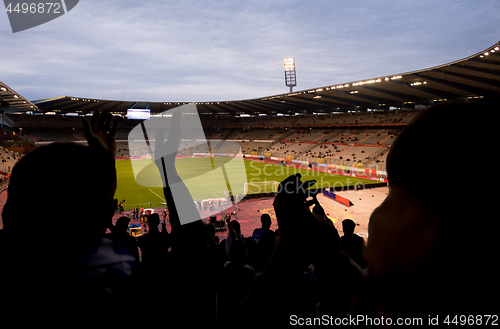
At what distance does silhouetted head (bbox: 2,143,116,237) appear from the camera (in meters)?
1.11

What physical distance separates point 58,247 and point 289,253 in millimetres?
1049

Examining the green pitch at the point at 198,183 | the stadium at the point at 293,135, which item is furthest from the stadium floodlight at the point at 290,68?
the green pitch at the point at 198,183

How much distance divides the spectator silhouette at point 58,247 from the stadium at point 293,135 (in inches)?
49.3

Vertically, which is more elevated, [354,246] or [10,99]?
[10,99]

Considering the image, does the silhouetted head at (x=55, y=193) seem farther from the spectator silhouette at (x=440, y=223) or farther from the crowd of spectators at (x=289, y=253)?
the spectator silhouette at (x=440, y=223)

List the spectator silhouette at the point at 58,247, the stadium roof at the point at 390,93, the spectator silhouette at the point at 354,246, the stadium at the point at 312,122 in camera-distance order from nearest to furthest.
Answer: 1. the spectator silhouette at the point at 58,247
2. the spectator silhouette at the point at 354,246
3. the stadium roof at the point at 390,93
4. the stadium at the point at 312,122

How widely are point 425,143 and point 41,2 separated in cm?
1118

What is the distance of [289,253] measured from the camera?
4.48ft

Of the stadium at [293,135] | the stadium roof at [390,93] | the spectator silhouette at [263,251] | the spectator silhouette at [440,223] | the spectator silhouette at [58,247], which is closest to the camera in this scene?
the spectator silhouette at [440,223]

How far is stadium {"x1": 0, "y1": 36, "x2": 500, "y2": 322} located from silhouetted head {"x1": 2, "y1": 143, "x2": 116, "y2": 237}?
1247mm

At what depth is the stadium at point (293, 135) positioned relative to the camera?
85.7 ft

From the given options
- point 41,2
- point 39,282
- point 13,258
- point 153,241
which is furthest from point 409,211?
point 41,2

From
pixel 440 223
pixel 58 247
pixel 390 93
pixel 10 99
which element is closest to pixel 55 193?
pixel 58 247

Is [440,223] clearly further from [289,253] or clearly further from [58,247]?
[58,247]
